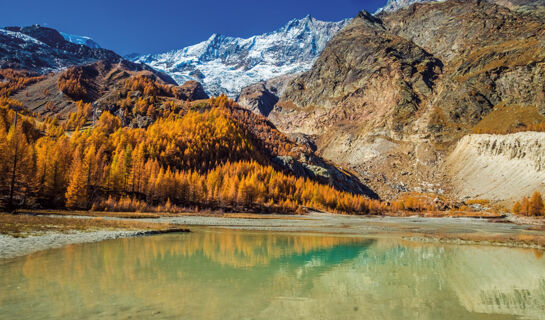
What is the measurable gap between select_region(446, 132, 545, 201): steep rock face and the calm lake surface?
118014 millimetres

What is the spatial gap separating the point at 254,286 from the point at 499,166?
515 feet

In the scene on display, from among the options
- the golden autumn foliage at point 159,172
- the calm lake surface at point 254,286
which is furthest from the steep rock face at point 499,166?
the calm lake surface at point 254,286

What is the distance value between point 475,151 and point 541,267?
511ft

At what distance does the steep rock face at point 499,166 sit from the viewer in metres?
121

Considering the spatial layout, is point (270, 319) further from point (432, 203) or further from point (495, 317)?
point (432, 203)

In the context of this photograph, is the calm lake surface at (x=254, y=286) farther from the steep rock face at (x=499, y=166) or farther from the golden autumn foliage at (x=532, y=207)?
the steep rock face at (x=499, y=166)

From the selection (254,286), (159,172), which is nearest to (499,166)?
(159,172)

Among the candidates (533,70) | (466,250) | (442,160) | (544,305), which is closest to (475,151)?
(442,160)

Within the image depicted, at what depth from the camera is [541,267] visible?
26.4 m

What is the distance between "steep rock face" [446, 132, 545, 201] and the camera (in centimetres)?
12062

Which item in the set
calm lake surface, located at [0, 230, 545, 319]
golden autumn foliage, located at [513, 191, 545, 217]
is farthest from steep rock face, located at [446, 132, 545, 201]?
calm lake surface, located at [0, 230, 545, 319]

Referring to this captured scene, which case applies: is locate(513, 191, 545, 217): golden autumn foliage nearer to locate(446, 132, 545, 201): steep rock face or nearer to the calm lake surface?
locate(446, 132, 545, 201): steep rock face

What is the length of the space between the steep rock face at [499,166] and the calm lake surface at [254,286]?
118 meters

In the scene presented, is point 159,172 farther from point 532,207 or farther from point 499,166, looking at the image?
point 499,166
